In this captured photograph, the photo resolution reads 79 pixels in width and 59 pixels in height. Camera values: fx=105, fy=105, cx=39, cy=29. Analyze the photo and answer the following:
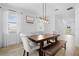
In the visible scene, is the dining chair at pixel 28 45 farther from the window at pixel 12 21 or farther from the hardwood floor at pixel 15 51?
the window at pixel 12 21

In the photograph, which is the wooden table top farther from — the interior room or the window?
the window

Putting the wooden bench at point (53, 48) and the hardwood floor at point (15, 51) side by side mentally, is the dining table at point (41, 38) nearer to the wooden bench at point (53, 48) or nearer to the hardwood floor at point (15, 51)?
the wooden bench at point (53, 48)

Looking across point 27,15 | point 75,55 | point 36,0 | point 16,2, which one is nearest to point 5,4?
point 16,2

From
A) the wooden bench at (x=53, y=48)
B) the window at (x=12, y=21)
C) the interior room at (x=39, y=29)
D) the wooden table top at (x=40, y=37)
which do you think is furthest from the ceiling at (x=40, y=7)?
the wooden bench at (x=53, y=48)

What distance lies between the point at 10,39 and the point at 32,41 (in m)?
0.44

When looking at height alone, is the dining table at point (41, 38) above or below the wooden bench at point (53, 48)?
above

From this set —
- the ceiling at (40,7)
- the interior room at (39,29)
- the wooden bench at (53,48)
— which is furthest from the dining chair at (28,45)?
the ceiling at (40,7)

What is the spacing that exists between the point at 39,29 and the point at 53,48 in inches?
19.0

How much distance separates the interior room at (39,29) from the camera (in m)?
2.07

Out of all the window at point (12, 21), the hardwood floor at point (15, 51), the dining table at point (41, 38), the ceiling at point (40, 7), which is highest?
the ceiling at point (40, 7)

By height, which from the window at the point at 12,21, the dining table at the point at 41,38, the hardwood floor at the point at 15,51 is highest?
the window at the point at 12,21

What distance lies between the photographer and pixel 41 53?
2135mm

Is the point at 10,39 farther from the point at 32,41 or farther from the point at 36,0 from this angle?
the point at 36,0

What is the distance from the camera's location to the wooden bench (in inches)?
83.4
